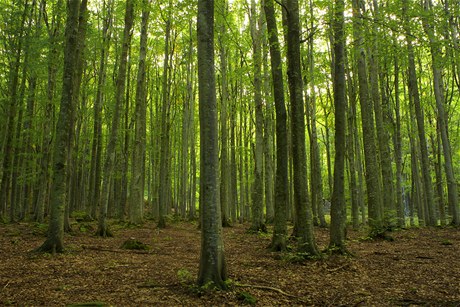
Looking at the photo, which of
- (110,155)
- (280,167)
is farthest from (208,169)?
(110,155)

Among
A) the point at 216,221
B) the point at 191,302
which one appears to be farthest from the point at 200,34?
the point at 191,302

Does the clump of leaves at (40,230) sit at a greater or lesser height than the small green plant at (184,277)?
greater

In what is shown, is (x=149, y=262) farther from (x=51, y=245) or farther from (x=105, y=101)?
(x=105, y=101)

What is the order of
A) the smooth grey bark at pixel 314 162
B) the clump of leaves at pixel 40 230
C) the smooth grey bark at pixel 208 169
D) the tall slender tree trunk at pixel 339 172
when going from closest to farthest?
the smooth grey bark at pixel 208 169
the tall slender tree trunk at pixel 339 172
the clump of leaves at pixel 40 230
the smooth grey bark at pixel 314 162

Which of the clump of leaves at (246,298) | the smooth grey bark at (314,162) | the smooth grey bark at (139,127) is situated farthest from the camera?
the smooth grey bark at (314,162)

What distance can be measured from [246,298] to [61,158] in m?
6.04

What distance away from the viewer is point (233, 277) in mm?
5934

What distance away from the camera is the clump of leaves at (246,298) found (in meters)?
4.66

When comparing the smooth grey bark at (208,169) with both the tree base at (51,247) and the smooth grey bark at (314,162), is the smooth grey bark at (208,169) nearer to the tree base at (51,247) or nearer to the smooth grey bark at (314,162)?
the tree base at (51,247)

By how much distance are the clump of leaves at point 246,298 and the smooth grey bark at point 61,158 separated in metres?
5.32

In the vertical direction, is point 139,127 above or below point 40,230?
above

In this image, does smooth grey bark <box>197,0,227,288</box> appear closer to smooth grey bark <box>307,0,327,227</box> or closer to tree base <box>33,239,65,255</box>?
tree base <box>33,239,65,255</box>

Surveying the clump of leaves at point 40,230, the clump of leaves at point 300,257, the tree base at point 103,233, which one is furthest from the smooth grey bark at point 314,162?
the clump of leaves at point 40,230

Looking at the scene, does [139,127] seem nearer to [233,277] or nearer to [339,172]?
[339,172]
